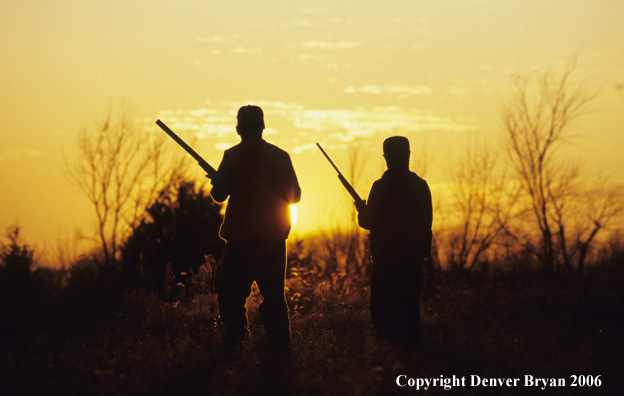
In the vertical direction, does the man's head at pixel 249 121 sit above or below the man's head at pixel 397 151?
above

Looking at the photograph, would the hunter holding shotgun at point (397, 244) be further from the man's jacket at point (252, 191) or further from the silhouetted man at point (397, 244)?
the man's jacket at point (252, 191)

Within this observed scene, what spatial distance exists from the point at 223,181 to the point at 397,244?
1.91 metres

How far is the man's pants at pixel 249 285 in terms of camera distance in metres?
5.39

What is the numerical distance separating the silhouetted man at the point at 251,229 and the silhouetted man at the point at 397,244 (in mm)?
1102

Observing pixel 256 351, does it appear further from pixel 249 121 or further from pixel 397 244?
pixel 249 121

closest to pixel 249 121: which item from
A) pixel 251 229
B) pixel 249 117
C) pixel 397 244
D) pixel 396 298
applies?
pixel 249 117

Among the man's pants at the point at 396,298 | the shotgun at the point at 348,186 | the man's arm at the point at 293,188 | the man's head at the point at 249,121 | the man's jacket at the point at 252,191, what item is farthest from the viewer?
the shotgun at the point at 348,186

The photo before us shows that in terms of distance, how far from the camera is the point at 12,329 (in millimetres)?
7922

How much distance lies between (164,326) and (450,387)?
156 inches

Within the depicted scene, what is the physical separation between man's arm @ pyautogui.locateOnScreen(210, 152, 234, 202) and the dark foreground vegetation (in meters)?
1.40

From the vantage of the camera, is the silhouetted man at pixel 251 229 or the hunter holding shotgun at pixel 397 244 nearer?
the silhouetted man at pixel 251 229

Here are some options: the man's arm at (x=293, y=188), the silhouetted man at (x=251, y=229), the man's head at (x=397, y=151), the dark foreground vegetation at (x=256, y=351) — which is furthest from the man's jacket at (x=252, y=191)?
the man's head at (x=397, y=151)

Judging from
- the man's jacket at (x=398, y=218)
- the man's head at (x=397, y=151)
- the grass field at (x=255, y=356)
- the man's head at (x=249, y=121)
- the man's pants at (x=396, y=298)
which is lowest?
the grass field at (x=255, y=356)

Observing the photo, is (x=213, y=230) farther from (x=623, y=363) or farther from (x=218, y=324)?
(x=623, y=363)
